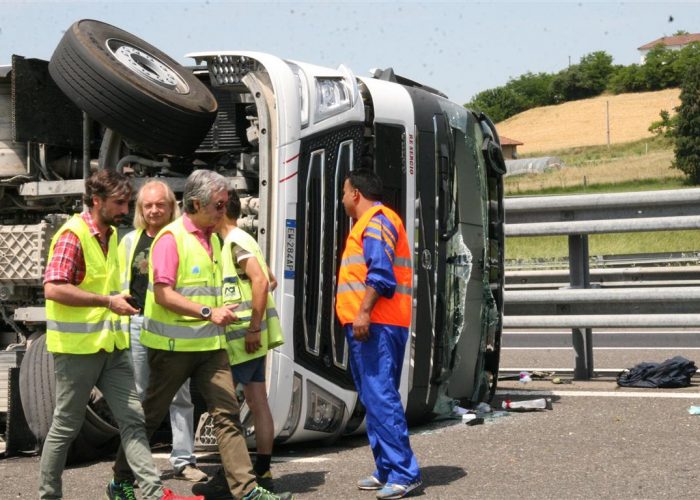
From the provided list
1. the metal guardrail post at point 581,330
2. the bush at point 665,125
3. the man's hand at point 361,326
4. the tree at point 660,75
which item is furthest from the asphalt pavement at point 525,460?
the tree at point 660,75

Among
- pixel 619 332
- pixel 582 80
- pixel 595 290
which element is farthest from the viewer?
pixel 582 80

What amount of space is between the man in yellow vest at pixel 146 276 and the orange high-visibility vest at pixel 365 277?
0.99 m

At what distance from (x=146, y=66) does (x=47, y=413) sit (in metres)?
2.16

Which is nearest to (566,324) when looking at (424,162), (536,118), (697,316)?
(697,316)

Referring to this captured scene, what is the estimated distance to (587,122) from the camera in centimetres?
9212

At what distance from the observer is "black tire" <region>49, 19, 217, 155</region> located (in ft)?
22.5

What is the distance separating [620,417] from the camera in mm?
7523

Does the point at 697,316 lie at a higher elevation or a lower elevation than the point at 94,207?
lower

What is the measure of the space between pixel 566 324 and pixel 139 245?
4050 mm

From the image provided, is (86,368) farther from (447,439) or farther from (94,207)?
(447,439)

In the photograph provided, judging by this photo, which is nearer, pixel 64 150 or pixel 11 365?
pixel 11 365

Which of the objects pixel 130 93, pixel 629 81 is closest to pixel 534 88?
pixel 629 81

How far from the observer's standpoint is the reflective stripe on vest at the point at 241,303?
5742 millimetres

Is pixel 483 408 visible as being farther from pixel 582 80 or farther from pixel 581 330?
pixel 582 80
